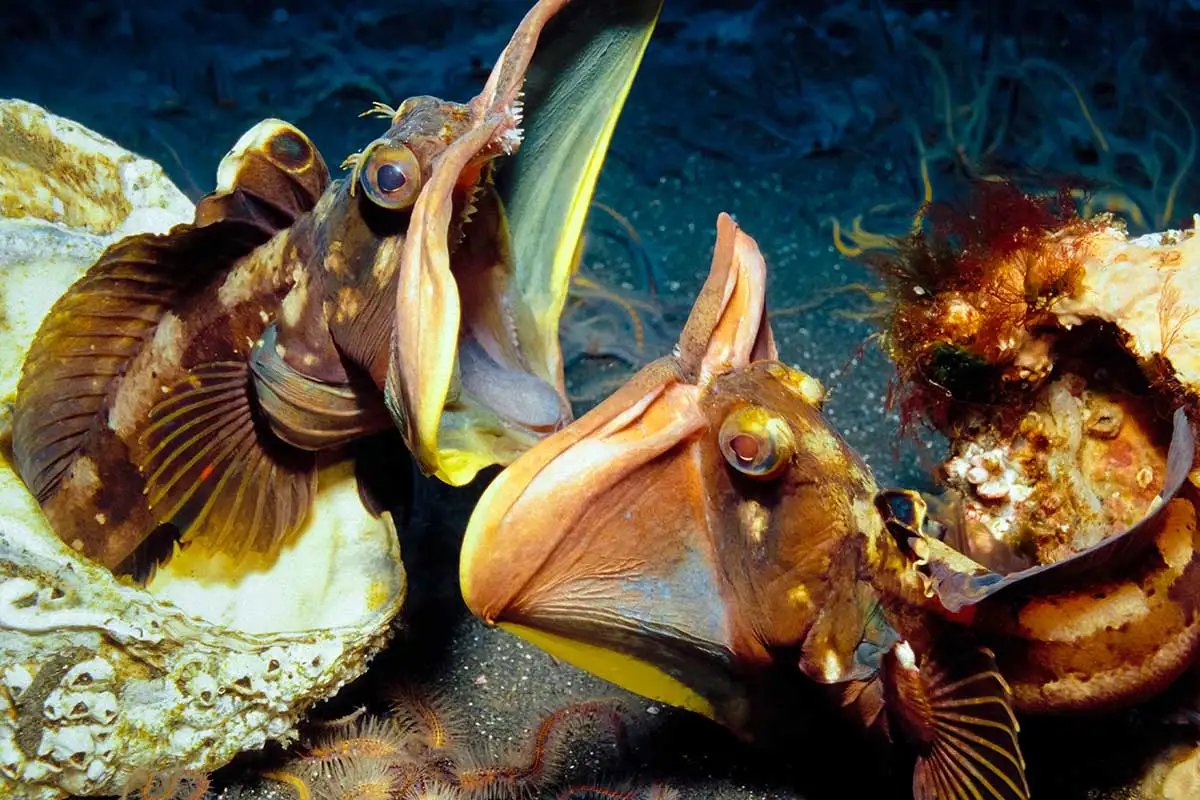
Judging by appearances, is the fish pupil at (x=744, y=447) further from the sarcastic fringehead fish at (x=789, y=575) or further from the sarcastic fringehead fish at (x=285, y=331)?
the sarcastic fringehead fish at (x=285, y=331)

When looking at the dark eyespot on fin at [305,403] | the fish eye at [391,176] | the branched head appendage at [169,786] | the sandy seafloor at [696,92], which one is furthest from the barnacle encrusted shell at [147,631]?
the sandy seafloor at [696,92]

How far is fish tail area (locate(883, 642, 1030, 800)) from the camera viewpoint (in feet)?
5.46

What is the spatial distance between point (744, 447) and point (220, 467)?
1831 mm

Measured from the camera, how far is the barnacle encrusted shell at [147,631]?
2027mm

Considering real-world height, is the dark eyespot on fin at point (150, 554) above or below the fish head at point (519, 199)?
below

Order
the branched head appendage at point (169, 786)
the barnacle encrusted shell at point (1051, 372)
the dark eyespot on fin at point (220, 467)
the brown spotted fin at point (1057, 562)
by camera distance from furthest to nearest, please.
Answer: the dark eyespot on fin at point (220, 467) < the branched head appendage at point (169, 786) < the barnacle encrusted shell at point (1051, 372) < the brown spotted fin at point (1057, 562)

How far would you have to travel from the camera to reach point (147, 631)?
2.11 meters

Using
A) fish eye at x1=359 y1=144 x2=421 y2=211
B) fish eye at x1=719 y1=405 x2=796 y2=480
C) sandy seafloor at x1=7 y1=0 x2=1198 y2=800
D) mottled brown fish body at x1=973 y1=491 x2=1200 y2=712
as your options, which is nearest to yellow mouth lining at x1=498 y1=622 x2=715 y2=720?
fish eye at x1=719 y1=405 x2=796 y2=480

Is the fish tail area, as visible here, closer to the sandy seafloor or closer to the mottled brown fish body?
the mottled brown fish body

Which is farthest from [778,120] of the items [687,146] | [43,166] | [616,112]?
[43,166]

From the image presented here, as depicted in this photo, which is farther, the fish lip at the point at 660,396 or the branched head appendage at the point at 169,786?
the branched head appendage at the point at 169,786

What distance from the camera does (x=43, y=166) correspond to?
3.21 meters

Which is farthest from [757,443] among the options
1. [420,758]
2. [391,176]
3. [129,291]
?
[129,291]

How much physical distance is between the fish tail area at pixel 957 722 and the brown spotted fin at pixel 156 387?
199cm
